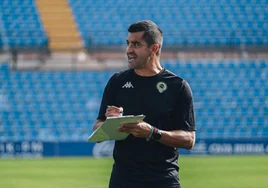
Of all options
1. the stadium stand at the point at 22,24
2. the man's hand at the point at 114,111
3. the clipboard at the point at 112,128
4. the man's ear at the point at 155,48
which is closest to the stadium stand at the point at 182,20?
the stadium stand at the point at 22,24

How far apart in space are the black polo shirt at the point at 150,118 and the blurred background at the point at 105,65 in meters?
14.5

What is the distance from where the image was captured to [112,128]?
4898 millimetres

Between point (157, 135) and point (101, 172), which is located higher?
point (157, 135)

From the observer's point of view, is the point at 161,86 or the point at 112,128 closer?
the point at 112,128

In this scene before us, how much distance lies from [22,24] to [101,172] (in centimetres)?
1209

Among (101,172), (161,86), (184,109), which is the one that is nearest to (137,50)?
(161,86)

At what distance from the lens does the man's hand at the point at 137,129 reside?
478 centimetres

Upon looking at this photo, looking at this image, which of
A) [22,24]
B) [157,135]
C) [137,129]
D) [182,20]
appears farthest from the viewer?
[182,20]

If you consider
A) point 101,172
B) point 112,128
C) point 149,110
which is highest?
point 149,110

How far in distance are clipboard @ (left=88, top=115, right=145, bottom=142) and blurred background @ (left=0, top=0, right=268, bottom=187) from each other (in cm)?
1465

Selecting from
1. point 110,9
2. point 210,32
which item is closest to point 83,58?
point 110,9

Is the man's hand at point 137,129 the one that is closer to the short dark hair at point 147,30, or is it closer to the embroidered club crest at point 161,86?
the embroidered club crest at point 161,86

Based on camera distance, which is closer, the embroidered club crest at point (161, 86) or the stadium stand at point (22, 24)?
the embroidered club crest at point (161, 86)

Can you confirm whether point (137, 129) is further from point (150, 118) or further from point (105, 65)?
point (105, 65)
